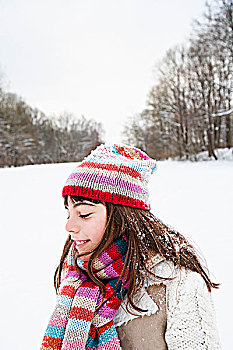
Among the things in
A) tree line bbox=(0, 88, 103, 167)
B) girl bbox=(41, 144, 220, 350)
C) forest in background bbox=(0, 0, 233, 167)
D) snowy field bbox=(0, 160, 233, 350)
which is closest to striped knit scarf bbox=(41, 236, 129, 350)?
girl bbox=(41, 144, 220, 350)

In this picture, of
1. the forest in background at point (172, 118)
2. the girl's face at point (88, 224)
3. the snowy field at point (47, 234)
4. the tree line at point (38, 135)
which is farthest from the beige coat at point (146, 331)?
the tree line at point (38, 135)

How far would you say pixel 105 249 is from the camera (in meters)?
1.01

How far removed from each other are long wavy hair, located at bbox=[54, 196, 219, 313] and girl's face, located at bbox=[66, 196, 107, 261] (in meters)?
0.02

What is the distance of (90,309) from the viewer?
3.10 ft

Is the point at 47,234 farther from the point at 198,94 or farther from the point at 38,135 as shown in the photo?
the point at 38,135

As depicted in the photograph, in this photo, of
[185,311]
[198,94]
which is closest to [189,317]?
[185,311]

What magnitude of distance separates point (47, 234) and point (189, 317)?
396 centimetres

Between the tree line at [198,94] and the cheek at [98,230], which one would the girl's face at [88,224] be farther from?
the tree line at [198,94]

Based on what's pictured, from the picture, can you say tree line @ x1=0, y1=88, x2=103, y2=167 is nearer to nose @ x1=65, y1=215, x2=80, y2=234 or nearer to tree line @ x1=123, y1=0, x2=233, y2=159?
tree line @ x1=123, y1=0, x2=233, y2=159

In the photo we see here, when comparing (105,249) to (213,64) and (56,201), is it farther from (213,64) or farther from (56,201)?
(213,64)

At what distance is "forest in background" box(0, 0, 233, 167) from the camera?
14.8 metres

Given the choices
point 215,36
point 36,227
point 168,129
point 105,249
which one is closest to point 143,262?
point 105,249

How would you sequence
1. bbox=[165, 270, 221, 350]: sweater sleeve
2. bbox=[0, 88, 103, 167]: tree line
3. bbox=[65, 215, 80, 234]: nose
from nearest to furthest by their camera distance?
bbox=[165, 270, 221, 350]: sweater sleeve, bbox=[65, 215, 80, 234]: nose, bbox=[0, 88, 103, 167]: tree line

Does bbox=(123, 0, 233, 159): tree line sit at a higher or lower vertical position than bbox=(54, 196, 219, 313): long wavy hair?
higher
